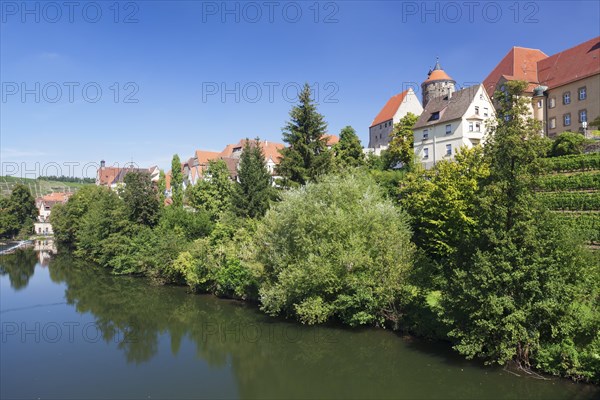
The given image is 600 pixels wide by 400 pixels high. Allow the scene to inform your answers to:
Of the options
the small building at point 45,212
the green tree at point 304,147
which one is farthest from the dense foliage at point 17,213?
the green tree at point 304,147

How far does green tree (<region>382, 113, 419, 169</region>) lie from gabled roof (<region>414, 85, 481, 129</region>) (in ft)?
9.87

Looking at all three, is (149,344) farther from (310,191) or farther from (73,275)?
(73,275)

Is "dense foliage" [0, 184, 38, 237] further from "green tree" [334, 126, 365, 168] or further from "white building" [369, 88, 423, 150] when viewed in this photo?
"green tree" [334, 126, 365, 168]

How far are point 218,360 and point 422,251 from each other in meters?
11.8

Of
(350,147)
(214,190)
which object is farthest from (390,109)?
(214,190)

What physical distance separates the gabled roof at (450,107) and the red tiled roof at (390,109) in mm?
22754

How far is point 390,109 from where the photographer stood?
220ft

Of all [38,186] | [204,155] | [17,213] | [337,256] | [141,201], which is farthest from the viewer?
[38,186]

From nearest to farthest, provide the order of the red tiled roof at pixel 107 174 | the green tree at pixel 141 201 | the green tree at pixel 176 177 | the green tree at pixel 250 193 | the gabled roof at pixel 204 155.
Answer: the green tree at pixel 250 193, the green tree at pixel 141 201, the green tree at pixel 176 177, the gabled roof at pixel 204 155, the red tiled roof at pixel 107 174

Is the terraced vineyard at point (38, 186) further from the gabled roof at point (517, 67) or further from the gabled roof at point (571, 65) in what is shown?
the gabled roof at point (571, 65)

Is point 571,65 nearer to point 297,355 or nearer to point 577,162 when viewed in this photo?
point 577,162

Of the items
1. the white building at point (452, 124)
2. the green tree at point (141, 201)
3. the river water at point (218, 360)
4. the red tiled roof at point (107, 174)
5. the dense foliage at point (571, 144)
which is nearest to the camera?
the river water at point (218, 360)

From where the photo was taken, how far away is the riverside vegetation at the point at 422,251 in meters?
16.1

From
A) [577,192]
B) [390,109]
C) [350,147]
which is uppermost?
→ [390,109]
